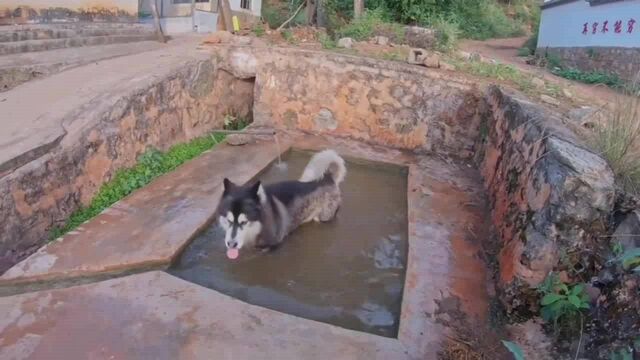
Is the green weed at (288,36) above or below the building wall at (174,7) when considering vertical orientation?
below

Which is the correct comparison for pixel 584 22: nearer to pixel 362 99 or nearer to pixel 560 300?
pixel 362 99

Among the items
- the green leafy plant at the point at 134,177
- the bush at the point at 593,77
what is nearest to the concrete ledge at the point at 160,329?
the green leafy plant at the point at 134,177

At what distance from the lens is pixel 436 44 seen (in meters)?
10.4

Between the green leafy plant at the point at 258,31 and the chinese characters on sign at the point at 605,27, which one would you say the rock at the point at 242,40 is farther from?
the chinese characters on sign at the point at 605,27

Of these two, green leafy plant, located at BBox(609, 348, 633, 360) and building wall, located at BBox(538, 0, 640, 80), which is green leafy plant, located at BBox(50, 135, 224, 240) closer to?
green leafy plant, located at BBox(609, 348, 633, 360)

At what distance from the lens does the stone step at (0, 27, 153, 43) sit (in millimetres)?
7660

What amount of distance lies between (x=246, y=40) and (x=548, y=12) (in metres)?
13.9

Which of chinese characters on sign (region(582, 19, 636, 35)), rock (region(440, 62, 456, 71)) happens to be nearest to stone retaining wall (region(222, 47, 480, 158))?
rock (region(440, 62, 456, 71))

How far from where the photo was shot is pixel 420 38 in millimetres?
10602

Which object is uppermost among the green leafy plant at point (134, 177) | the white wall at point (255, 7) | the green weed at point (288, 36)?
the white wall at point (255, 7)

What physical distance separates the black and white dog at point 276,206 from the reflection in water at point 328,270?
170 mm

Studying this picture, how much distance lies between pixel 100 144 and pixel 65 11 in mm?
5573

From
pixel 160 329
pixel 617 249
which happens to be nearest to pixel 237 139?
pixel 160 329

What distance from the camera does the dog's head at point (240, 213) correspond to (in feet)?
13.4
